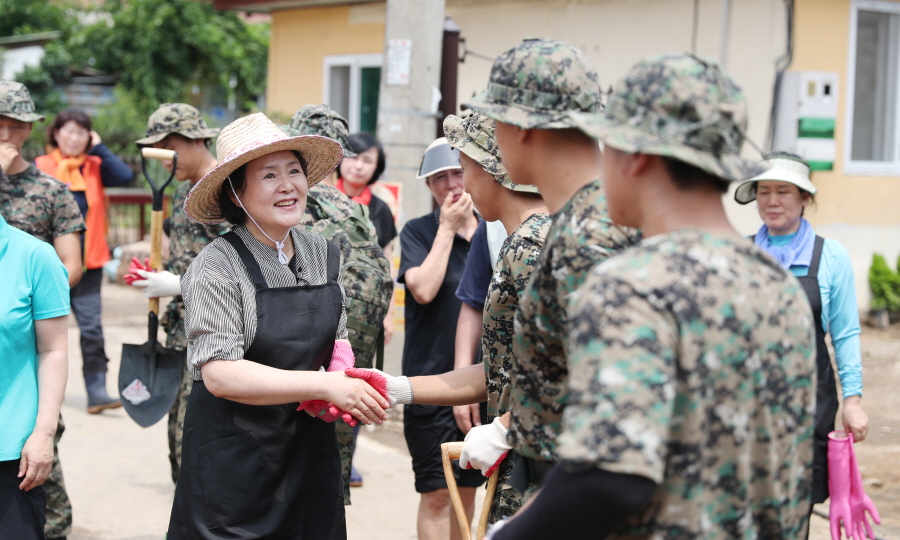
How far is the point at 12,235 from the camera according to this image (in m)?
3.25

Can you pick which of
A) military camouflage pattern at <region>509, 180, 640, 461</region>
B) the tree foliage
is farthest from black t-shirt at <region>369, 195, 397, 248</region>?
the tree foliage

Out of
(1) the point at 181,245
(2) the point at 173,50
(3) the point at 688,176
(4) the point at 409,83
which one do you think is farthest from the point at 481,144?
(2) the point at 173,50

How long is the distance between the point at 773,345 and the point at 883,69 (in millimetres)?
10646

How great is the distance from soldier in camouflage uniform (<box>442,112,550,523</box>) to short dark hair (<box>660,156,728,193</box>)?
916mm

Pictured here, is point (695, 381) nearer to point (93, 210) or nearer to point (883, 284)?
point (93, 210)

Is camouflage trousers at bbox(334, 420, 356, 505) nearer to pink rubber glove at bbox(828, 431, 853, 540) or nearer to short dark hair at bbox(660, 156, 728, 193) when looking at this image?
pink rubber glove at bbox(828, 431, 853, 540)

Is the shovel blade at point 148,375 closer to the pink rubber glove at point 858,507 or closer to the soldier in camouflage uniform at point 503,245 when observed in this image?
the soldier in camouflage uniform at point 503,245

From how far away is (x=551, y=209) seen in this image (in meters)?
2.31

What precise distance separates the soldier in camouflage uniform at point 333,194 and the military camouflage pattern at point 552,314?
2384 mm

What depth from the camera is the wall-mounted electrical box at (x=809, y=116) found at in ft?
32.6

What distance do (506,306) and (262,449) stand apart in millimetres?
937

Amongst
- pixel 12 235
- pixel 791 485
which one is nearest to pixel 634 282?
pixel 791 485

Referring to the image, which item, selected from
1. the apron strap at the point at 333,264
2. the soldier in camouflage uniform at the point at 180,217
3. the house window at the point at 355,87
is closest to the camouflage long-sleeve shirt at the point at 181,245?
the soldier in camouflage uniform at the point at 180,217

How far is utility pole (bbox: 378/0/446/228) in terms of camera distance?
6781 millimetres
